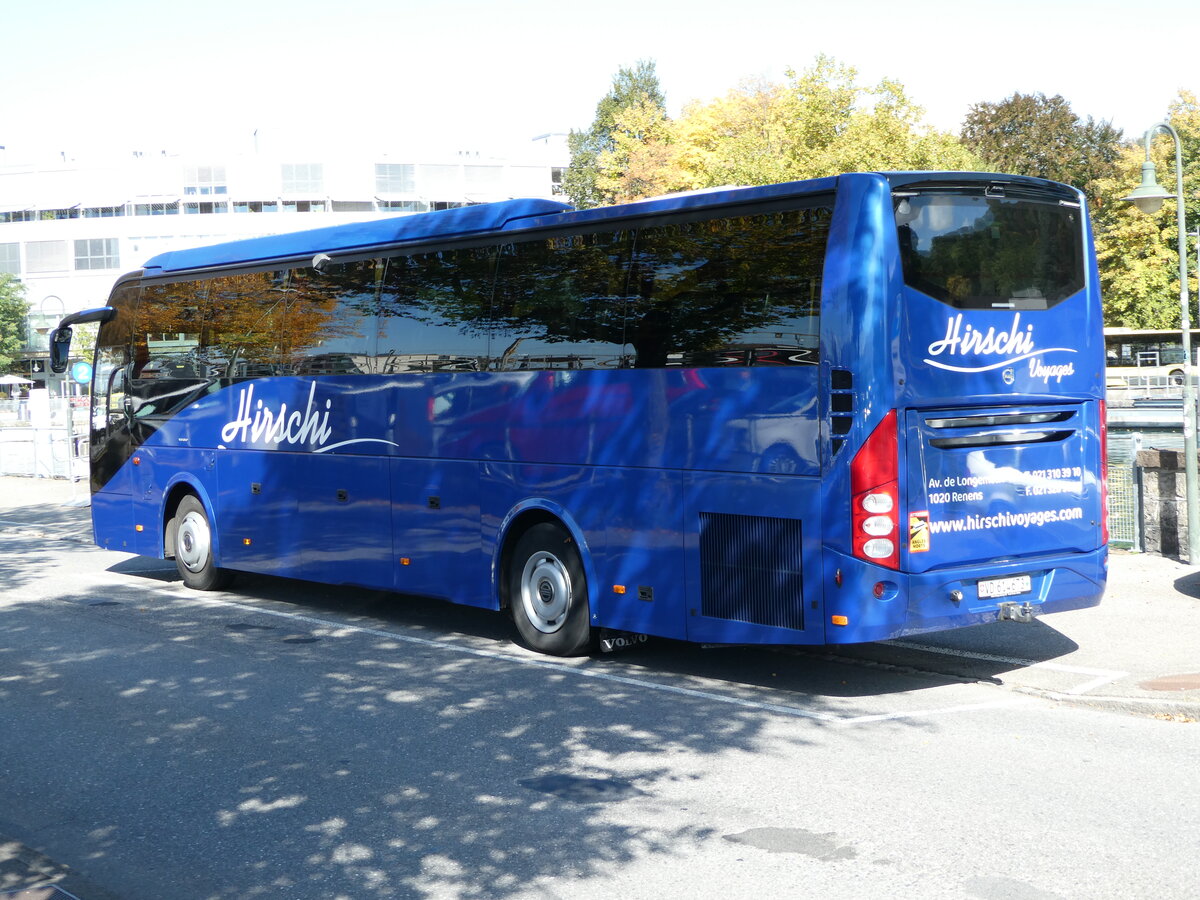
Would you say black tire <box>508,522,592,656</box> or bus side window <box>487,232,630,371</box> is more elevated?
bus side window <box>487,232,630,371</box>

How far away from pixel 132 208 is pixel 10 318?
37.1 feet

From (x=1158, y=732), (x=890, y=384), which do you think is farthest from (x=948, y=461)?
(x=1158, y=732)

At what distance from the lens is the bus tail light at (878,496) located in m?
7.97

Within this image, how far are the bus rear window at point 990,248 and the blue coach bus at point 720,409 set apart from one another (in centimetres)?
2

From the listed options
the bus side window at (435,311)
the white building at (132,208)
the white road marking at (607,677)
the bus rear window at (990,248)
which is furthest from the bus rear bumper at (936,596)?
the white building at (132,208)

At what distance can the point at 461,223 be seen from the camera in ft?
35.8

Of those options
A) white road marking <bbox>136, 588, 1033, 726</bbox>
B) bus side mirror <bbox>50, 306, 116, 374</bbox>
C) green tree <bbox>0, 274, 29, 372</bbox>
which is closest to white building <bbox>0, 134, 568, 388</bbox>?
green tree <bbox>0, 274, 29, 372</bbox>

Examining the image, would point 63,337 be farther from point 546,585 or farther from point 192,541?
point 546,585

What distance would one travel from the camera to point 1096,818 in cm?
601

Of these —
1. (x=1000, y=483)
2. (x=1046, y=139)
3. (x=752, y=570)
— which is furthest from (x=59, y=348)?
(x=1046, y=139)

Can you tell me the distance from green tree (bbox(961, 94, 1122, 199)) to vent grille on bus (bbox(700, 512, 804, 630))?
5659 centimetres

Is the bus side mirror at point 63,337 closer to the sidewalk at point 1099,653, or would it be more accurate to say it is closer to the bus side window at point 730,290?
the bus side window at point 730,290

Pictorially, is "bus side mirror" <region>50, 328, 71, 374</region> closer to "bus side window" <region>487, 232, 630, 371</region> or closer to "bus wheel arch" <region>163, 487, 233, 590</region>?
"bus wheel arch" <region>163, 487, 233, 590</region>

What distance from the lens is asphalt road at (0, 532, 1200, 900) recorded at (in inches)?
216
